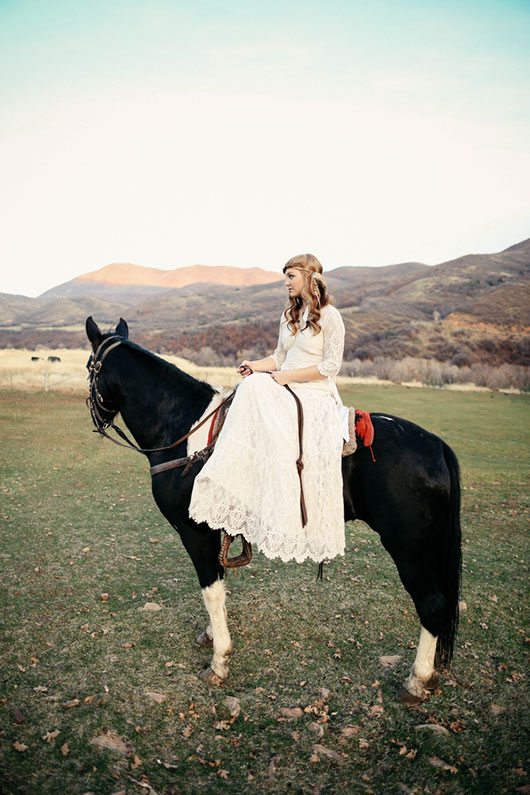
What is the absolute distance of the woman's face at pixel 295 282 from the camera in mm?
4023

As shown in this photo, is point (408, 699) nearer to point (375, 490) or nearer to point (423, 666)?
point (423, 666)

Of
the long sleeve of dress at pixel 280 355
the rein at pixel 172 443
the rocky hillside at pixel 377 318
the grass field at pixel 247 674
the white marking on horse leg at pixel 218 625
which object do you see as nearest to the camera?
the grass field at pixel 247 674

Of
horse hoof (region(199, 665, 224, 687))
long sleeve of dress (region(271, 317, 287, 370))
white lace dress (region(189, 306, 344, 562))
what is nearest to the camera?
white lace dress (region(189, 306, 344, 562))

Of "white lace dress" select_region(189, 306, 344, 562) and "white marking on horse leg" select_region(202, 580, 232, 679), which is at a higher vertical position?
"white lace dress" select_region(189, 306, 344, 562)

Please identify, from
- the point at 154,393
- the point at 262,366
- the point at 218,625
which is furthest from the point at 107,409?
the point at 218,625

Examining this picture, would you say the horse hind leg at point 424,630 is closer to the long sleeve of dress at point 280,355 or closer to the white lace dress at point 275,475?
the white lace dress at point 275,475

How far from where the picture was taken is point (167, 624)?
4969 mm

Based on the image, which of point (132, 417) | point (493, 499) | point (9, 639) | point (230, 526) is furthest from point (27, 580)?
point (493, 499)

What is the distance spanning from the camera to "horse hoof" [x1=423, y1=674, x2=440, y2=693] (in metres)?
3.97

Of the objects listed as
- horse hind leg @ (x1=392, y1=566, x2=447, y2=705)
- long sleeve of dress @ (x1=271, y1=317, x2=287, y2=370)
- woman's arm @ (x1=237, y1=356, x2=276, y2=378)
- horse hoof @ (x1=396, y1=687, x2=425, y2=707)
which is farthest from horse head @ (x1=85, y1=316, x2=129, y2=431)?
horse hoof @ (x1=396, y1=687, x2=425, y2=707)

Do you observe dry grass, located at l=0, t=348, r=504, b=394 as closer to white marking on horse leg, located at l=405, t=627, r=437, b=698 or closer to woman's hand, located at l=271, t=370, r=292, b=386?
woman's hand, located at l=271, t=370, r=292, b=386

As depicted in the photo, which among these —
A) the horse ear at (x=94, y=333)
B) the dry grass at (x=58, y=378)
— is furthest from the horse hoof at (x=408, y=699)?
the dry grass at (x=58, y=378)

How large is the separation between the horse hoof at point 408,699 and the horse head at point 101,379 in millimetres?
3513

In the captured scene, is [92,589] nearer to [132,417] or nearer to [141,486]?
[132,417]
